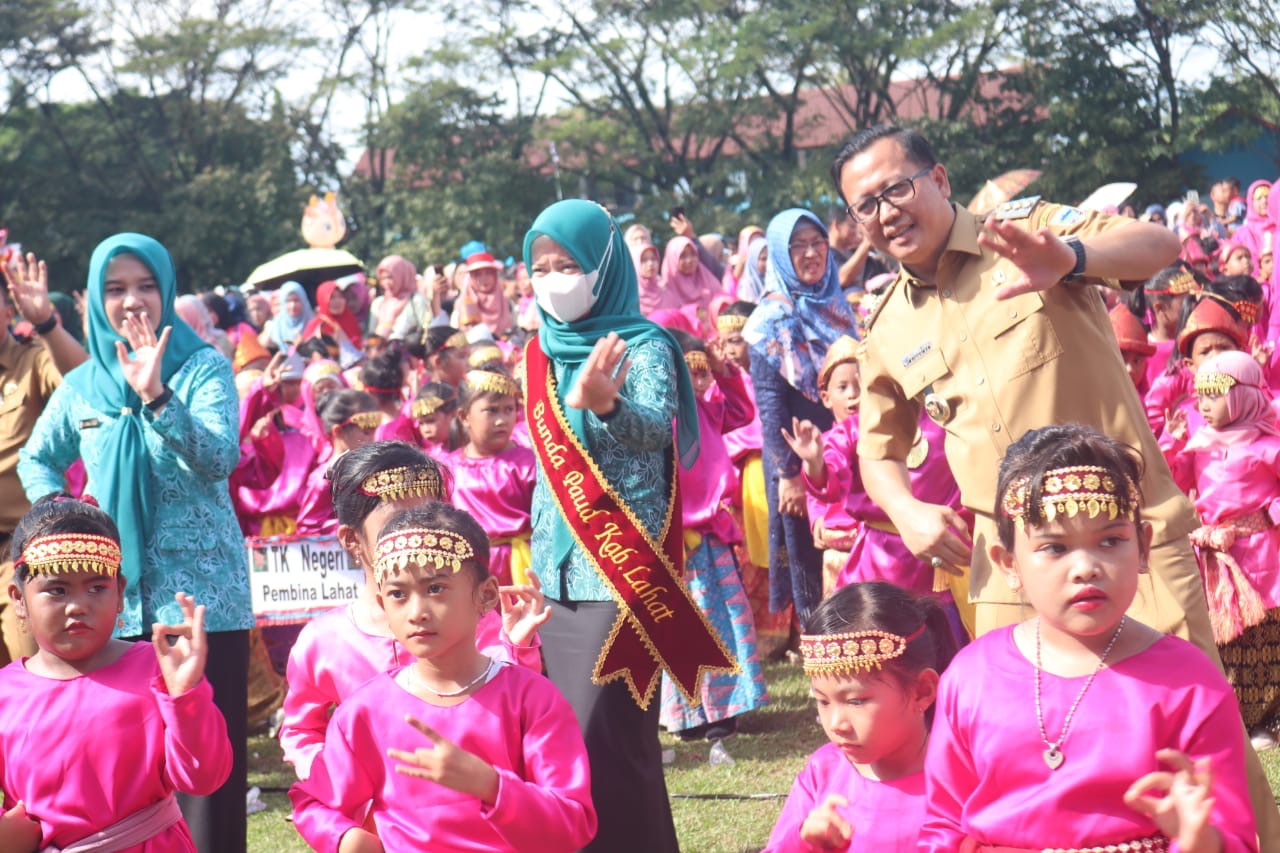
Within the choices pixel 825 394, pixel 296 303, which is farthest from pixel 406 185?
pixel 825 394

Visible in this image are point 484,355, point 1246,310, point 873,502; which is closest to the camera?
point 873,502

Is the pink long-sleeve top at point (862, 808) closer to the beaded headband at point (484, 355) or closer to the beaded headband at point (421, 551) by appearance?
the beaded headband at point (421, 551)

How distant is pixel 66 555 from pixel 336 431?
11.8 ft

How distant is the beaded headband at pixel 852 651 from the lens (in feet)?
11.4

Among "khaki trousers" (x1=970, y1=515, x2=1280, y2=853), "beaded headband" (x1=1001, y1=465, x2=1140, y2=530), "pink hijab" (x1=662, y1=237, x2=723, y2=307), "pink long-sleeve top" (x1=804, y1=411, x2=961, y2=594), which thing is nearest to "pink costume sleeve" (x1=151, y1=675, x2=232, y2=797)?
"khaki trousers" (x1=970, y1=515, x2=1280, y2=853)

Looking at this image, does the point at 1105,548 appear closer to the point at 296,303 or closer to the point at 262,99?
the point at 296,303

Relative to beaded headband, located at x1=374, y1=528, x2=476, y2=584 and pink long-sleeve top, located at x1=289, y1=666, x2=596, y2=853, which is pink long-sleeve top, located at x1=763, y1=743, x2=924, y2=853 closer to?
pink long-sleeve top, located at x1=289, y1=666, x2=596, y2=853

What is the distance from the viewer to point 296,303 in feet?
46.7

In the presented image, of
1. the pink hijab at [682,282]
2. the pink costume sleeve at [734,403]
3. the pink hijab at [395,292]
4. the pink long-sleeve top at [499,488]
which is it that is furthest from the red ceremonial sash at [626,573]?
the pink hijab at [395,292]

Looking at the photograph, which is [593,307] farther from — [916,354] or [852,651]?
[852,651]

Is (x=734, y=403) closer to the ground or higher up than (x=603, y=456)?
higher up

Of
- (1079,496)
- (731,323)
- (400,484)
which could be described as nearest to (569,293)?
(400,484)

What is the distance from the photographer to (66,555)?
384cm

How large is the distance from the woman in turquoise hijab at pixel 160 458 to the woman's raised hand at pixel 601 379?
1.42 m
